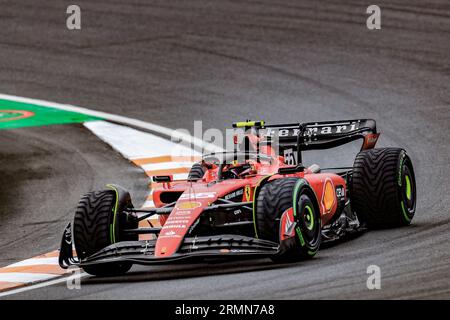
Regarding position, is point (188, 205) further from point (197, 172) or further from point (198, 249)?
point (197, 172)

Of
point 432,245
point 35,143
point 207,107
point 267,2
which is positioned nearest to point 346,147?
point 207,107

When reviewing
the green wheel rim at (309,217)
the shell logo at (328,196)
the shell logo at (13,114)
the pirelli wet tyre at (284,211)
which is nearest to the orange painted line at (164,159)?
the shell logo at (13,114)

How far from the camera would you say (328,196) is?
12078 millimetres

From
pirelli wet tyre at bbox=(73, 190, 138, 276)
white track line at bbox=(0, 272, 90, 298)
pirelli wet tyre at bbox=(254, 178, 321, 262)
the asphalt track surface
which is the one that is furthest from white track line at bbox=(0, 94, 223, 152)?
pirelli wet tyre at bbox=(254, 178, 321, 262)

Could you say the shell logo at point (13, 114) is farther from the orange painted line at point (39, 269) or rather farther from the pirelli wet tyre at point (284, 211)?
the pirelli wet tyre at point (284, 211)

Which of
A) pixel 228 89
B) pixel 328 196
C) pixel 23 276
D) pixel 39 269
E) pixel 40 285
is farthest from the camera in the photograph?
pixel 228 89

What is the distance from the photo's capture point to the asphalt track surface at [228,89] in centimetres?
1062

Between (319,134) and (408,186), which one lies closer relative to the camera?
(408,186)

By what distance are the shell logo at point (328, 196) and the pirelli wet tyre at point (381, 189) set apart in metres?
0.54

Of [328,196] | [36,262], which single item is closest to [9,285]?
[36,262]

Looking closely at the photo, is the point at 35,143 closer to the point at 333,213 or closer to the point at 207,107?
the point at 207,107

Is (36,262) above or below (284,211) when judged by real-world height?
below

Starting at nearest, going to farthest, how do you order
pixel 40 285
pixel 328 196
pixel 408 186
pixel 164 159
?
pixel 40 285, pixel 328 196, pixel 408 186, pixel 164 159

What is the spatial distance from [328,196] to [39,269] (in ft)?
10.4
